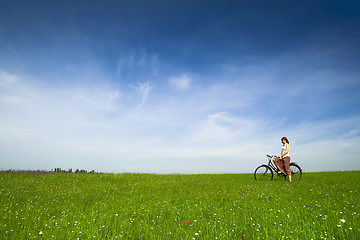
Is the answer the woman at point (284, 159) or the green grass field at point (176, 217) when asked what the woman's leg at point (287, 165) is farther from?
the green grass field at point (176, 217)

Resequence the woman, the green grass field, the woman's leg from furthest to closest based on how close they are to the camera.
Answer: the woman's leg
the woman
the green grass field

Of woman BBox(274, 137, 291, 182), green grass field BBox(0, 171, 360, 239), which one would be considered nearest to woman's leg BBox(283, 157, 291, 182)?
woman BBox(274, 137, 291, 182)

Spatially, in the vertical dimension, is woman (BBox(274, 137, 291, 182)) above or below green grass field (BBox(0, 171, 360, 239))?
above

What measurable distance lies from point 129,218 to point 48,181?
13334mm

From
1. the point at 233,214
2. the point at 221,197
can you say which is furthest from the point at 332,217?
the point at 221,197

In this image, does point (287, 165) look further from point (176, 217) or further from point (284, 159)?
point (176, 217)

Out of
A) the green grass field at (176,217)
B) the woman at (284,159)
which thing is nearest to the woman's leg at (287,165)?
the woman at (284,159)

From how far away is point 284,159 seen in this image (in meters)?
18.6

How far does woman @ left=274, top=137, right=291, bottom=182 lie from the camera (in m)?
18.2

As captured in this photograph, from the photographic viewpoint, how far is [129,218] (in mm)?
8578

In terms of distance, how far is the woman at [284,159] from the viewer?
1821 centimetres

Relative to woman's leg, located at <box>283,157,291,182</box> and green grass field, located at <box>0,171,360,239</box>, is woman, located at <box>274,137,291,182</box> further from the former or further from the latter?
green grass field, located at <box>0,171,360,239</box>

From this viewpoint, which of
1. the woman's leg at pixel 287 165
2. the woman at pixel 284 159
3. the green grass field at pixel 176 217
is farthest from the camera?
the woman's leg at pixel 287 165

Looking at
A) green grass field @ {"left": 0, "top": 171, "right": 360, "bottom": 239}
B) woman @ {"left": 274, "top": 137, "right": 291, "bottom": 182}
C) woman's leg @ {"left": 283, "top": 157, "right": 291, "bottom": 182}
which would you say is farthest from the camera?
woman's leg @ {"left": 283, "top": 157, "right": 291, "bottom": 182}
